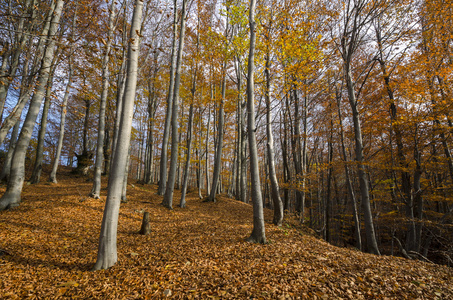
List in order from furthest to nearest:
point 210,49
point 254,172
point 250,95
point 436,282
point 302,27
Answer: point 210,49
point 302,27
point 250,95
point 254,172
point 436,282

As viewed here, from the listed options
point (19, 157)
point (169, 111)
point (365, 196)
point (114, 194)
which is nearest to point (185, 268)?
point (114, 194)

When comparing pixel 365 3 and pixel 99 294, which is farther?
pixel 365 3

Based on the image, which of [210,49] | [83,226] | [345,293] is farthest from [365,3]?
[83,226]

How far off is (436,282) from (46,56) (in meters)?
10.5

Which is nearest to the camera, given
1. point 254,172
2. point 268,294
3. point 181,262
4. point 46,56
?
point 268,294

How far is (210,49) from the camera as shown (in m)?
10.7

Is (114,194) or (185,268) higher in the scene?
(114,194)

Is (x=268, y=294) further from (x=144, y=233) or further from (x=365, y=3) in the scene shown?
(x=365, y=3)

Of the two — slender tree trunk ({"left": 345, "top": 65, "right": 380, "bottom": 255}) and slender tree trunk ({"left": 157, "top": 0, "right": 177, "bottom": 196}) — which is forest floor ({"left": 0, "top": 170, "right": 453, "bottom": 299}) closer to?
slender tree trunk ({"left": 345, "top": 65, "right": 380, "bottom": 255})

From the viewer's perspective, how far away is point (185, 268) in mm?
3404

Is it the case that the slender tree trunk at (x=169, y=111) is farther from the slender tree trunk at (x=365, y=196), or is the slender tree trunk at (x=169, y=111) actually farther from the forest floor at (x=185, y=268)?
the slender tree trunk at (x=365, y=196)

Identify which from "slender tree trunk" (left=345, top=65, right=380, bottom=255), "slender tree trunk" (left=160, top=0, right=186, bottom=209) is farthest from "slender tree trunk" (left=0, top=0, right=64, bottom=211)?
"slender tree trunk" (left=345, top=65, right=380, bottom=255)

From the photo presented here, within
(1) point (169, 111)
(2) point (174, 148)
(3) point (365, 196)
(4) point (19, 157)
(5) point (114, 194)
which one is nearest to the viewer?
(5) point (114, 194)

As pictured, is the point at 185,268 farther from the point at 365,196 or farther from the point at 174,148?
the point at 365,196
